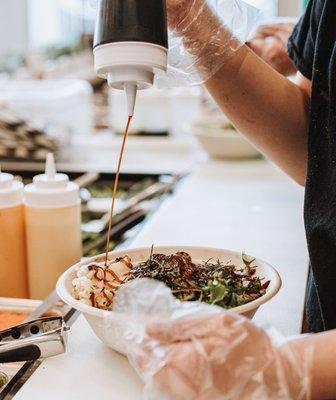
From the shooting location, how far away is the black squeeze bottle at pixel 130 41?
0.86 meters

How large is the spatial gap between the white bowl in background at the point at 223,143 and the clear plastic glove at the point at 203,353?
6.60 ft

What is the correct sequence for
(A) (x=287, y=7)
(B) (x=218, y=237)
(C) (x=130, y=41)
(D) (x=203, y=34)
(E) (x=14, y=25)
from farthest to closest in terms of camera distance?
(E) (x=14, y=25), (A) (x=287, y=7), (B) (x=218, y=237), (D) (x=203, y=34), (C) (x=130, y=41)

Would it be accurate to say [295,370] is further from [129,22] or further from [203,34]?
[203,34]

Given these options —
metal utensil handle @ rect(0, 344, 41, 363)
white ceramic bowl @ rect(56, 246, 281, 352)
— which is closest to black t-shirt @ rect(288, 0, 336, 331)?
white ceramic bowl @ rect(56, 246, 281, 352)

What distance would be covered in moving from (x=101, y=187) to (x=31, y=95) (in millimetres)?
847

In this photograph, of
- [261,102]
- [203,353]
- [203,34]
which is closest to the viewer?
[203,353]

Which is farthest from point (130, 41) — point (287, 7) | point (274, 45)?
point (287, 7)

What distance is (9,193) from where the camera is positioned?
1213mm

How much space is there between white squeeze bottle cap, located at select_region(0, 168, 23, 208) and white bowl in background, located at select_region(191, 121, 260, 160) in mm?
1553

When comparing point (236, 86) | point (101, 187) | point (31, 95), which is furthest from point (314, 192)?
point (31, 95)

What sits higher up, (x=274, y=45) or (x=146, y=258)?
(x=274, y=45)

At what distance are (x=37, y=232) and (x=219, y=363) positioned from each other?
652 millimetres

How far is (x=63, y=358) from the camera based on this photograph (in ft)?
2.99

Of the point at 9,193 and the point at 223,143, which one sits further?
the point at 223,143
